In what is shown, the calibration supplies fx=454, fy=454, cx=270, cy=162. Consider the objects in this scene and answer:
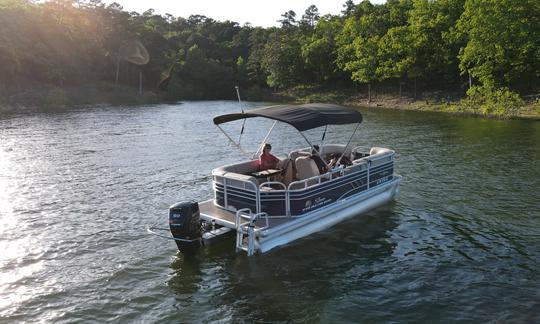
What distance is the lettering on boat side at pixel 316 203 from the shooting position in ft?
40.1

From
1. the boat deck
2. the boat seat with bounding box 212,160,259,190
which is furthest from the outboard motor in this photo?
the boat seat with bounding box 212,160,259,190

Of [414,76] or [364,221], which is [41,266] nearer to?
[364,221]

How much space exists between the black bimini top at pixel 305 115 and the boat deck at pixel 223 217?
2498mm

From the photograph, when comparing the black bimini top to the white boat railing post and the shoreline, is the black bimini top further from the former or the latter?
the shoreline

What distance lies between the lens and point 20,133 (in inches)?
1297

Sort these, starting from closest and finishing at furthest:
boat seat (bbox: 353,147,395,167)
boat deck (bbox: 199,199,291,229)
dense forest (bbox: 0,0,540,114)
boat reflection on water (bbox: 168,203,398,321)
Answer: boat reflection on water (bbox: 168,203,398,321) < boat deck (bbox: 199,199,291,229) < boat seat (bbox: 353,147,395,167) < dense forest (bbox: 0,0,540,114)

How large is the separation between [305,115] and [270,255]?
4.03 m

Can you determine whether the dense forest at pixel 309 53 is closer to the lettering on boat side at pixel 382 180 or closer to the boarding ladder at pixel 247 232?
the lettering on boat side at pixel 382 180

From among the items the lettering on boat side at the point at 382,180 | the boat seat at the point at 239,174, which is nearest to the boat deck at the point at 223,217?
the boat seat at the point at 239,174

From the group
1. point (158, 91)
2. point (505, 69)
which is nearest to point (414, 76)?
point (505, 69)

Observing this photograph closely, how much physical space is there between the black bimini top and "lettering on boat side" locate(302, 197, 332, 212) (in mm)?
2004

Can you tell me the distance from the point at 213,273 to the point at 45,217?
7.08 m

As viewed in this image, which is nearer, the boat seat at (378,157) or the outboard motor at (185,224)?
the outboard motor at (185,224)

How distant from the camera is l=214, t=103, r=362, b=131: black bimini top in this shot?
40.2 ft
